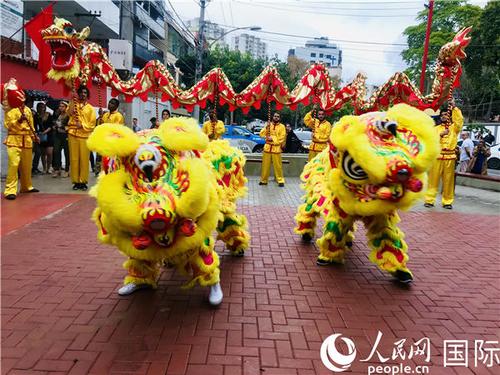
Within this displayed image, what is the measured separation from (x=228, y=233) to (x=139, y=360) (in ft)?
6.91

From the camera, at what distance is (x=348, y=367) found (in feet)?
9.12

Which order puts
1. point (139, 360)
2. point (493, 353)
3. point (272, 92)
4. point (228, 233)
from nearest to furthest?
point (139, 360), point (493, 353), point (228, 233), point (272, 92)

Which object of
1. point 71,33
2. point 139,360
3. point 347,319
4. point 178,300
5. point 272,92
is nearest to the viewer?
point 139,360

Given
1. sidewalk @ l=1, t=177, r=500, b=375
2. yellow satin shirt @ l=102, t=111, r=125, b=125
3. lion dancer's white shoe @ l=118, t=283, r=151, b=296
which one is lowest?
sidewalk @ l=1, t=177, r=500, b=375

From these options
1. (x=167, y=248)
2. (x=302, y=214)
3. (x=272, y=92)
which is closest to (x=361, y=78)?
(x=272, y=92)

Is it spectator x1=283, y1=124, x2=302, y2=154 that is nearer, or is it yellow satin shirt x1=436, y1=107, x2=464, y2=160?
yellow satin shirt x1=436, y1=107, x2=464, y2=160

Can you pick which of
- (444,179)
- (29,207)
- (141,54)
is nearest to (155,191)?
(29,207)

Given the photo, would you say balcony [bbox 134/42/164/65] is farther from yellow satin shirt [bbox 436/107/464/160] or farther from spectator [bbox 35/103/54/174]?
yellow satin shirt [bbox 436/107/464/160]

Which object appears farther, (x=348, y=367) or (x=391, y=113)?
(x=391, y=113)

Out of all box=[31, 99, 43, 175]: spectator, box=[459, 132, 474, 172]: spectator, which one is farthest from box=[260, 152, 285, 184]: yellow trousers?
box=[459, 132, 474, 172]: spectator

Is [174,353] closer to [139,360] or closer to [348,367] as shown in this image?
[139,360]

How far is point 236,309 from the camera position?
354cm

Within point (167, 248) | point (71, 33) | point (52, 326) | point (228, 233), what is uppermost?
point (71, 33)

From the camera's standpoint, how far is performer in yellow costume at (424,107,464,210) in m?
7.82
